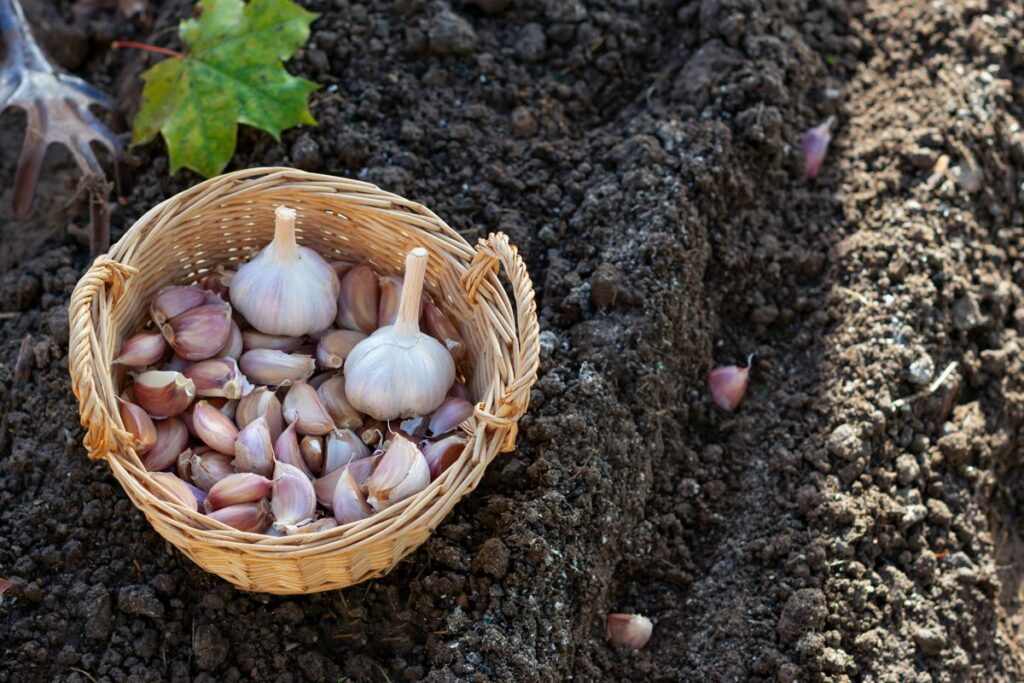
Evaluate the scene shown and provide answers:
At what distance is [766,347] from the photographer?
2041mm

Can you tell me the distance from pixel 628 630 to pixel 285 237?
31.8 inches

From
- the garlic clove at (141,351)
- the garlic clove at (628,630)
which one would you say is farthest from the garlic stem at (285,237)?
the garlic clove at (628,630)

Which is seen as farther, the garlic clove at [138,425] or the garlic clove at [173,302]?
the garlic clove at [173,302]

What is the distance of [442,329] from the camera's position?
178 centimetres

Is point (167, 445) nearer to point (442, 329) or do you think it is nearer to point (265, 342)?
point (265, 342)

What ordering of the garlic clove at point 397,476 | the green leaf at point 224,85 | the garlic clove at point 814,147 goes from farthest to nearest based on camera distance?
the garlic clove at point 814,147
the green leaf at point 224,85
the garlic clove at point 397,476

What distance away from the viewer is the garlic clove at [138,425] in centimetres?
155

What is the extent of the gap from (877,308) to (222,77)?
1.25 metres

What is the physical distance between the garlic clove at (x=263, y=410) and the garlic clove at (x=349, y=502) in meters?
0.17

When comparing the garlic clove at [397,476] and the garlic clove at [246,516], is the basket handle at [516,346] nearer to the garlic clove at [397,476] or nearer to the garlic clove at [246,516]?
the garlic clove at [397,476]

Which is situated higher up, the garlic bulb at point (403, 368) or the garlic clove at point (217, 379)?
the garlic bulb at point (403, 368)

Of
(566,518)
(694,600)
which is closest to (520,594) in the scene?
(566,518)

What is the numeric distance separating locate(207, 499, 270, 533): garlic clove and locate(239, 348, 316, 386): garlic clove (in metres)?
0.24

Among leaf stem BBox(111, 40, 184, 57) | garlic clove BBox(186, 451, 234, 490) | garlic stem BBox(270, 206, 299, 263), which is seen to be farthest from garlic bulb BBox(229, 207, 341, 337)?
leaf stem BBox(111, 40, 184, 57)
